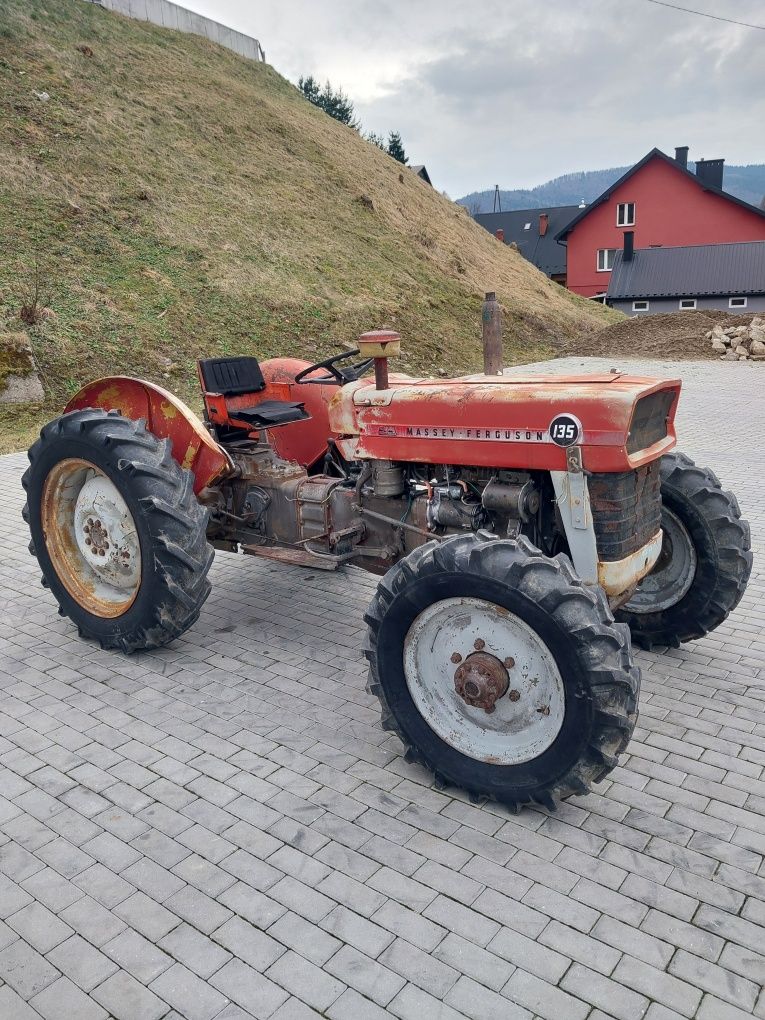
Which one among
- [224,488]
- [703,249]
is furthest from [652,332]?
[224,488]

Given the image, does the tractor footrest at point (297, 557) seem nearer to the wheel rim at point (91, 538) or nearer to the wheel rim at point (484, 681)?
the wheel rim at point (91, 538)

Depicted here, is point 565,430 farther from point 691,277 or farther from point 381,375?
point 691,277

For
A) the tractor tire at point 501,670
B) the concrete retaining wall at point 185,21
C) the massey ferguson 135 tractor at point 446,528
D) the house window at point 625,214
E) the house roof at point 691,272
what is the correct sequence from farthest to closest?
the house window at point 625,214
the house roof at point 691,272
the concrete retaining wall at point 185,21
the massey ferguson 135 tractor at point 446,528
the tractor tire at point 501,670

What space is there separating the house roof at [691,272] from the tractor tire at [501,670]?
3083 centimetres

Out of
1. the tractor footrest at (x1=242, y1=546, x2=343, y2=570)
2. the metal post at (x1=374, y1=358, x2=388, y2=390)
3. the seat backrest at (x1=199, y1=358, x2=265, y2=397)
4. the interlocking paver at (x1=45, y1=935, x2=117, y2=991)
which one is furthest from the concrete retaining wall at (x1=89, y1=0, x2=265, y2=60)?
the interlocking paver at (x1=45, y1=935, x2=117, y2=991)

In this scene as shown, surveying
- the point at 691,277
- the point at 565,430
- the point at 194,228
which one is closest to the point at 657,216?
the point at 691,277

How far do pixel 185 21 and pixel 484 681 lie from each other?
3005cm

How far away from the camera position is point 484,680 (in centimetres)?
283

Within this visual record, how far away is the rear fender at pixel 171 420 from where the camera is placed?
4.16 m

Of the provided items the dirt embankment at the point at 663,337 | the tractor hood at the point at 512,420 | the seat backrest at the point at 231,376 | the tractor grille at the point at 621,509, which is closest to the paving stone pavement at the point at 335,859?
the tractor grille at the point at 621,509

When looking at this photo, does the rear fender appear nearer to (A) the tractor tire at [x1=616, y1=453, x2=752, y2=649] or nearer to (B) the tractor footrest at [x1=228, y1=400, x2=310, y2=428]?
(B) the tractor footrest at [x1=228, y1=400, x2=310, y2=428]

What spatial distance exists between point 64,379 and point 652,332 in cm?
1447

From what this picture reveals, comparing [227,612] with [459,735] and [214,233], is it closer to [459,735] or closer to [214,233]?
[459,735]

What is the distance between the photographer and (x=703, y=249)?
3130cm
